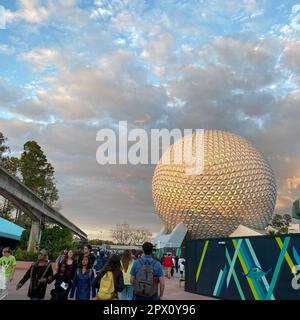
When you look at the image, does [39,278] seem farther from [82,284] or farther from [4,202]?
[4,202]

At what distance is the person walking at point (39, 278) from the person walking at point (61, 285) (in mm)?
160

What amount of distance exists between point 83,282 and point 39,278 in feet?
2.91

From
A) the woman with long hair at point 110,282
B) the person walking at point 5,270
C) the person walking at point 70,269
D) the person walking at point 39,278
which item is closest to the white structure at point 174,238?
the person walking at point 5,270

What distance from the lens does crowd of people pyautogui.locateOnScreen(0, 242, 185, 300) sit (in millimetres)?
5172

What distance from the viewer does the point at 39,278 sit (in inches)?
256

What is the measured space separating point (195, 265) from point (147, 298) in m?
8.77

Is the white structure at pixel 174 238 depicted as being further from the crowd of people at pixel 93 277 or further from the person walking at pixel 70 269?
the person walking at pixel 70 269

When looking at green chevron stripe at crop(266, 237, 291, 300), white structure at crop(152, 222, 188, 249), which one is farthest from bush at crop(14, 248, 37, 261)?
green chevron stripe at crop(266, 237, 291, 300)

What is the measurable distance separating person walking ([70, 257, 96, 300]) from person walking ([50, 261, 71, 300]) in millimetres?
356

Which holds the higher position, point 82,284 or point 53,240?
point 53,240

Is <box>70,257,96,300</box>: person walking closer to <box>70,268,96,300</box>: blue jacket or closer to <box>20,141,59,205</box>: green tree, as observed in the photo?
<box>70,268,96,300</box>: blue jacket

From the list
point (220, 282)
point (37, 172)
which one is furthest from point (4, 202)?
point (220, 282)

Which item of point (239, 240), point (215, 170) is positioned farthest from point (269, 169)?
point (239, 240)
